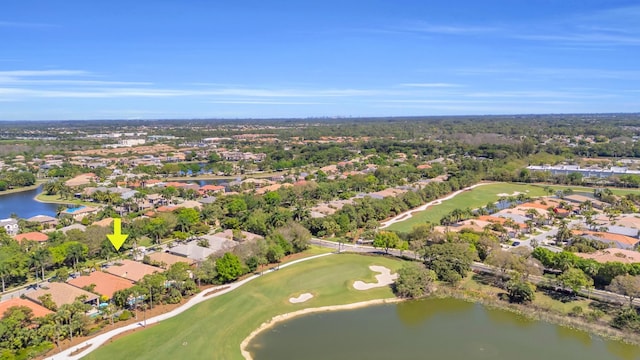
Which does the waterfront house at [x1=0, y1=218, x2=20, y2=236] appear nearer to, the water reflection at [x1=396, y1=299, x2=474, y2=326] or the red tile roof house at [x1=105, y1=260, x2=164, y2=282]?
the red tile roof house at [x1=105, y1=260, x2=164, y2=282]

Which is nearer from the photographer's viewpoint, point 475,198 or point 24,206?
point 24,206

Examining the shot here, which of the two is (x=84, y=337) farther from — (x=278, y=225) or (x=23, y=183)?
(x=23, y=183)

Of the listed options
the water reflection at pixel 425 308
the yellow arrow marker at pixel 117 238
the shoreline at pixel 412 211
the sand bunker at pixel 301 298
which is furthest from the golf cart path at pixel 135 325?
the shoreline at pixel 412 211

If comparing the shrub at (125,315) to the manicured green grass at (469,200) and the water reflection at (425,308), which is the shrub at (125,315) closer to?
the water reflection at (425,308)

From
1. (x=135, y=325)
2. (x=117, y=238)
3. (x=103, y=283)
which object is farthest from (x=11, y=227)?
(x=135, y=325)

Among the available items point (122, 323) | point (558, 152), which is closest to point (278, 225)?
point (122, 323)

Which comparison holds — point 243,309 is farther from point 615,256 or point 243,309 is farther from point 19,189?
point 19,189
